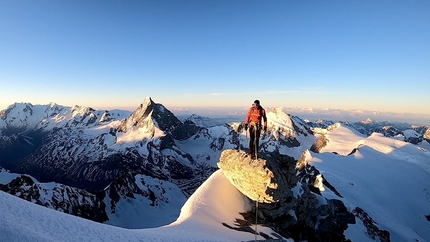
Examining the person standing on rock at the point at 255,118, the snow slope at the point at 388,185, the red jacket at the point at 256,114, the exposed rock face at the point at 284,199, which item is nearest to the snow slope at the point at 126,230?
the exposed rock face at the point at 284,199

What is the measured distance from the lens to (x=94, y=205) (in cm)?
9619

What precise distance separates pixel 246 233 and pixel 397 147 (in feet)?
452

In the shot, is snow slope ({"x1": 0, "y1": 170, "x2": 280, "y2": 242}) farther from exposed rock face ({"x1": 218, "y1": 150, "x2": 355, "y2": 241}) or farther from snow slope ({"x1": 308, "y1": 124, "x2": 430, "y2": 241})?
snow slope ({"x1": 308, "y1": 124, "x2": 430, "y2": 241})

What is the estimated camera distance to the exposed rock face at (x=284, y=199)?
22.6 metres

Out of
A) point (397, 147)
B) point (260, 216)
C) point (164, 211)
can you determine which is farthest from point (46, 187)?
point (397, 147)

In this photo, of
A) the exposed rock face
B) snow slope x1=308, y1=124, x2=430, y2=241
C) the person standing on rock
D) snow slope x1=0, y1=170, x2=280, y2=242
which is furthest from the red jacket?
snow slope x1=308, y1=124, x2=430, y2=241

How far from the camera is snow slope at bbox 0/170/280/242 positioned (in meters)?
8.16

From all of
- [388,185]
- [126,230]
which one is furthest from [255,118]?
[388,185]

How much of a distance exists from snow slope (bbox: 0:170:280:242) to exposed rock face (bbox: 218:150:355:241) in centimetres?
260

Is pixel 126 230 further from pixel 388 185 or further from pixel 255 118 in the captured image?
pixel 388 185

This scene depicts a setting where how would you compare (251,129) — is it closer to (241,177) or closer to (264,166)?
(264,166)

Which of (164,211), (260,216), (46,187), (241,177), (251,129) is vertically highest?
(251,129)

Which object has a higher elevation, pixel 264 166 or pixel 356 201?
pixel 264 166

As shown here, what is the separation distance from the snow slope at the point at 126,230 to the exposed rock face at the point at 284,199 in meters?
2.60
